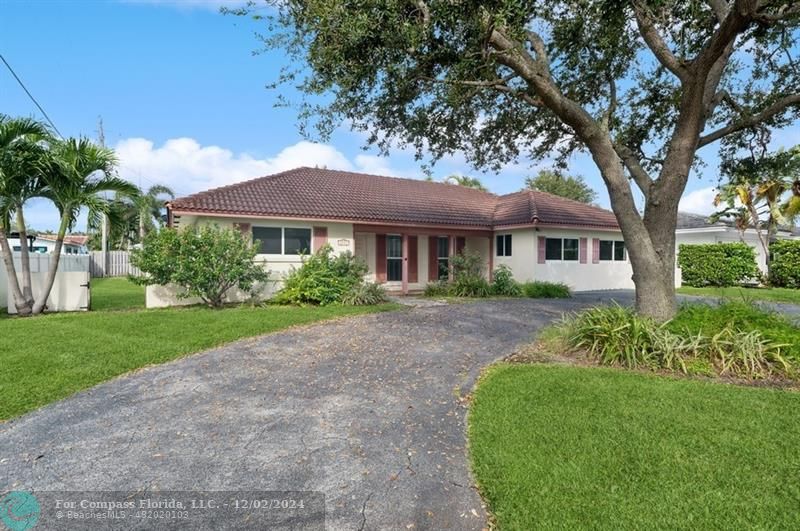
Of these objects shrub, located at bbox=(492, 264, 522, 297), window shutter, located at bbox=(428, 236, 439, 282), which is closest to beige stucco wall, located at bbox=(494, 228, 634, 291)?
shrub, located at bbox=(492, 264, 522, 297)

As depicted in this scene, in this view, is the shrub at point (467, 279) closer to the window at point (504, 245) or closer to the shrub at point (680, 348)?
the window at point (504, 245)

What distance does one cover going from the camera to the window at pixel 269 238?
13289 mm

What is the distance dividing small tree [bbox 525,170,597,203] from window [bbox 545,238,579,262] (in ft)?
78.9

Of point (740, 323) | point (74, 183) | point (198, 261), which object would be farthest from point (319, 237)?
point (740, 323)

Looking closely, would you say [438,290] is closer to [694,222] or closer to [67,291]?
[67,291]

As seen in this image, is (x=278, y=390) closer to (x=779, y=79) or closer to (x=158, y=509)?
(x=158, y=509)

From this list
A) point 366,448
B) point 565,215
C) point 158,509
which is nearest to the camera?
point 158,509

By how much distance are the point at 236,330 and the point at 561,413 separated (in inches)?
245

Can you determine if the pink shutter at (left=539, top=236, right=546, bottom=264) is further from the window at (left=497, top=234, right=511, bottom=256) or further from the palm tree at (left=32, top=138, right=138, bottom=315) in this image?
the palm tree at (left=32, top=138, right=138, bottom=315)

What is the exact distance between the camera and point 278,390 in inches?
208

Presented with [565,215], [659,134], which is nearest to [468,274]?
[565,215]

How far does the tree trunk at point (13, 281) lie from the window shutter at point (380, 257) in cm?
997

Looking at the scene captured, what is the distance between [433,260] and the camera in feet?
57.0

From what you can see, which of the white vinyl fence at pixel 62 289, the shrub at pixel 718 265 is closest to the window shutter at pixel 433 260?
the white vinyl fence at pixel 62 289
